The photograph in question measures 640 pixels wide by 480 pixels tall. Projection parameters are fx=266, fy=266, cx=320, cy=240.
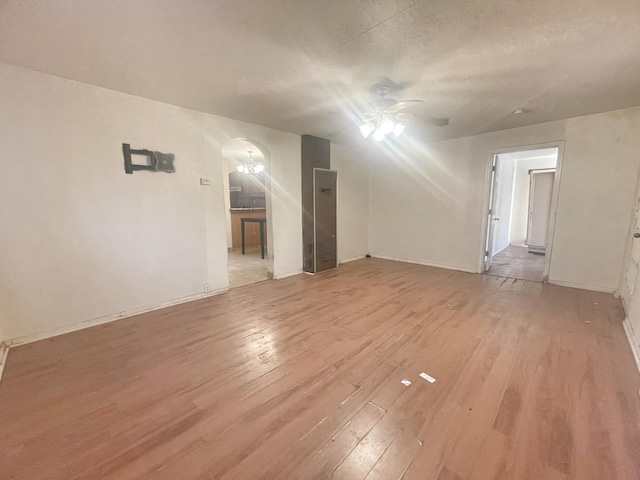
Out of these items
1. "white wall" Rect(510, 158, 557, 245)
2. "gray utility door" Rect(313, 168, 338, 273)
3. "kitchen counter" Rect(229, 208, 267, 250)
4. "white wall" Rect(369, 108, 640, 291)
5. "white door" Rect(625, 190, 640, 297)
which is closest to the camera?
"white door" Rect(625, 190, 640, 297)

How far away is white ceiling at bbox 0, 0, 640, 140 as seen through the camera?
5.31ft

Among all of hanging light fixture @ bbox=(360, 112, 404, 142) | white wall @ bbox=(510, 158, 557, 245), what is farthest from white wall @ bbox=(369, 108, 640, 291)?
white wall @ bbox=(510, 158, 557, 245)

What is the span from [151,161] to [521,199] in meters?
8.95

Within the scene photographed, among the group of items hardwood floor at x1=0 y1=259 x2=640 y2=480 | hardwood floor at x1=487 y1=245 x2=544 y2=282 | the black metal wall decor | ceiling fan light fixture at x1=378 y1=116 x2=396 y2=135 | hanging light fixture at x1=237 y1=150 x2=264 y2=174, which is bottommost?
hardwood floor at x1=0 y1=259 x2=640 y2=480

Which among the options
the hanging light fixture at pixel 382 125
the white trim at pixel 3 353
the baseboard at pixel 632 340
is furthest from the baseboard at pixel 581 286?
the white trim at pixel 3 353

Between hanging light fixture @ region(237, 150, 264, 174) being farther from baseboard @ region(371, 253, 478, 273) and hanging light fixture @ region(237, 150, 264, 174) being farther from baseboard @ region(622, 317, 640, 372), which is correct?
baseboard @ region(622, 317, 640, 372)

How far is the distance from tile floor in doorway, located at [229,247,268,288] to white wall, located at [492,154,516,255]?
5.12 meters

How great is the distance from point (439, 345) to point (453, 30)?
247cm

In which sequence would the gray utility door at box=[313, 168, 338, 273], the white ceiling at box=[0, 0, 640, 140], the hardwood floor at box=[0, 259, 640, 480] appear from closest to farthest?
1. the hardwood floor at box=[0, 259, 640, 480]
2. the white ceiling at box=[0, 0, 640, 140]
3. the gray utility door at box=[313, 168, 338, 273]

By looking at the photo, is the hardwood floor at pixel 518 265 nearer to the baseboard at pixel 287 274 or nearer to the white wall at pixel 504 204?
the white wall at pixel 504 204

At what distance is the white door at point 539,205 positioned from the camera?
6.77 metres

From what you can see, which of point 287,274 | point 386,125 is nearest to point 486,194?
point 386,125

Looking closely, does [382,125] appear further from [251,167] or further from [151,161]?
[251,167]

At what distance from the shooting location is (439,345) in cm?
241
